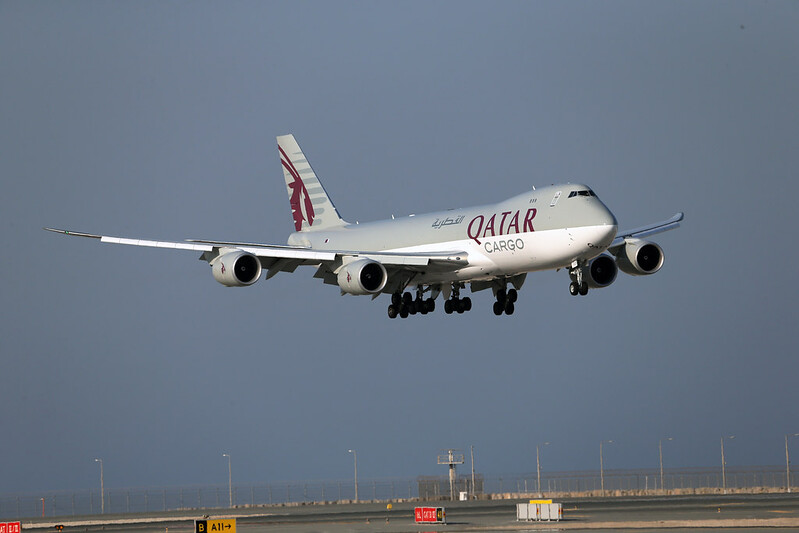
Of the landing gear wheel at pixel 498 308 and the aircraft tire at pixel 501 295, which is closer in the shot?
the landing gear wheel at pixel 498 308

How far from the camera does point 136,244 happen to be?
75375 millimetres

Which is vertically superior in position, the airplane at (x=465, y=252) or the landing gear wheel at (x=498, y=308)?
the airplane at (x=465, y=252)

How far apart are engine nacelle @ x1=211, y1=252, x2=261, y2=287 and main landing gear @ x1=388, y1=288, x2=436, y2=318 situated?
33.0 feet

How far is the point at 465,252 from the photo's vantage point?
72.4 meters

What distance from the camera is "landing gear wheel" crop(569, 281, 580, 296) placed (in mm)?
69688

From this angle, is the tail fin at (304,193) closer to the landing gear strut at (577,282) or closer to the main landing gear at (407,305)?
the main landing gear at (407,305)

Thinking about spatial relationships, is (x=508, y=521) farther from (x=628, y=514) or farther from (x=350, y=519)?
(x=350, y=519)

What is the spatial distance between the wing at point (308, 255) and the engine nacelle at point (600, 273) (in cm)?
816

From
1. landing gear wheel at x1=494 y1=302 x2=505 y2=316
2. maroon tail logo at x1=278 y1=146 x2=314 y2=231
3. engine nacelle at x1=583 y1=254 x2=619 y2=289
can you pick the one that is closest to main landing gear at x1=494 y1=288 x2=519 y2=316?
landing gear wheel at x1=494 y1=302 x2=505 y2=316

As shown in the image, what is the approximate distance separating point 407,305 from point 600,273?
498 inches

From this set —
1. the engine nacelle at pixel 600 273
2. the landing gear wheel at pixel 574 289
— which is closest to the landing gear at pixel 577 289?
the landing gear wheel at pixel 574 289

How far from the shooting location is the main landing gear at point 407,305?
3105 inches

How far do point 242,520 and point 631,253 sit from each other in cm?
3303

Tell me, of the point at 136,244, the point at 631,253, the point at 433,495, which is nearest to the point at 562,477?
the point at 433,495
